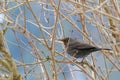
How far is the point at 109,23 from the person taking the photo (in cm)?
296

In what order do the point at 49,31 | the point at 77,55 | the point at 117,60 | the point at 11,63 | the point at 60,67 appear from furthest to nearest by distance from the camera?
the point at 77,55
the point at 49,31
the point at 117,60
the point at 60,67
the point at 11,63

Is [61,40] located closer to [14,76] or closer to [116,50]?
[116,50]

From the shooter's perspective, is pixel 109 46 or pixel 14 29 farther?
pixel 109 46

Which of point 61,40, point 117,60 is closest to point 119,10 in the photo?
point 117,60

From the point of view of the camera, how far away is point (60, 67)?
2174mm

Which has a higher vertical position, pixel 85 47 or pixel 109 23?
Result: pixel 109 23

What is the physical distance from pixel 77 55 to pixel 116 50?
72 centimetres

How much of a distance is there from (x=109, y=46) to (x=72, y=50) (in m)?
0.75

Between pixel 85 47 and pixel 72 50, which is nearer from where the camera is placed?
pixel 85 47

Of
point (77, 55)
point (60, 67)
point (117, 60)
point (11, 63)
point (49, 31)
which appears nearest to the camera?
point (11, 63)

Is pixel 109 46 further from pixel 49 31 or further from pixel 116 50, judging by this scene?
pixel 49 31

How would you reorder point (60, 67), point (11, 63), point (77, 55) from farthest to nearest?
1. point (77, 55)
2. point (60, 67)
3. point (11, 63)

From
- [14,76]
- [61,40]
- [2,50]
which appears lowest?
[14,76]

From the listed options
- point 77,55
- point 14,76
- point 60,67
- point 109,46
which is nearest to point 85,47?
point 77,55
